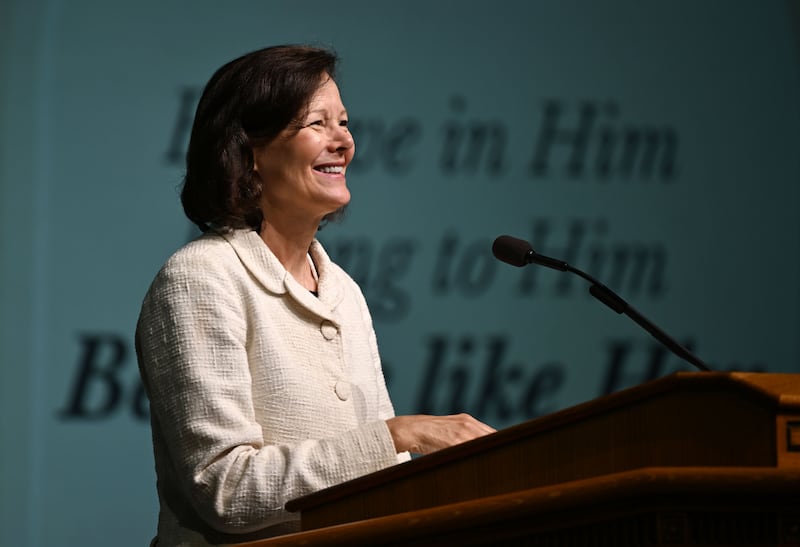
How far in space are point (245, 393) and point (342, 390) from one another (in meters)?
0.22

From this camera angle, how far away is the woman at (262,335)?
61.3 inches

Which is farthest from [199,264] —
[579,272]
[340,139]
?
[579,272]

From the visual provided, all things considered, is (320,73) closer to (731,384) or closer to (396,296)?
(731,384)

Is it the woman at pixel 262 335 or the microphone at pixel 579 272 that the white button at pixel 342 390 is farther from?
the microphone at pixel 579 272

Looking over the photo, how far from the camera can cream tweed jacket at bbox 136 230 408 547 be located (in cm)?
155

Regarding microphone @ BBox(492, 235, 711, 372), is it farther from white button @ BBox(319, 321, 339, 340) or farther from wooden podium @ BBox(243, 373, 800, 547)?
wooden podium @ BBox(243, 373, 800, 547)

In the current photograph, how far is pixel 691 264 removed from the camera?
3547mm

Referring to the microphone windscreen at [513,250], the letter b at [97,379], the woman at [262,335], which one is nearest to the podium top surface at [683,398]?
the woman at [262,335]

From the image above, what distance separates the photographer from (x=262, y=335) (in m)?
1.76

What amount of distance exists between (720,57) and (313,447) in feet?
8.11

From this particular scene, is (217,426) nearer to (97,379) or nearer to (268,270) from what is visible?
(268,270)

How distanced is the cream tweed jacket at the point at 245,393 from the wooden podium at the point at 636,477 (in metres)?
0.32

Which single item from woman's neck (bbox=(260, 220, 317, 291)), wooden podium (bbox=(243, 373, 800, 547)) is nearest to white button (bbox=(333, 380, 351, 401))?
woman's neck (bbox=(260, 220, 317, 291))

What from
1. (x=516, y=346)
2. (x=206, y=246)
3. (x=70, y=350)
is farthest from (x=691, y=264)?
(x=206, y=246)
